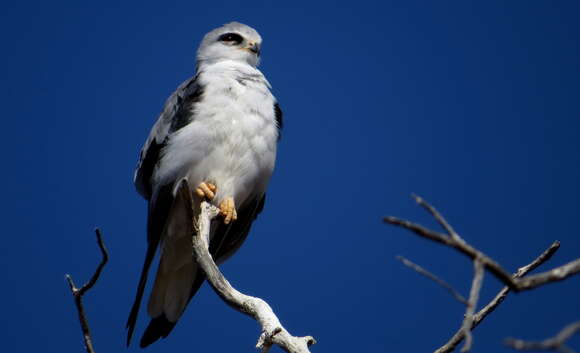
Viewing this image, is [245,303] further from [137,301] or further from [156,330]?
[156,330]

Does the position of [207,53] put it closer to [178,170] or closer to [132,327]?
[178,170]

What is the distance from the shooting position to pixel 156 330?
4633mm

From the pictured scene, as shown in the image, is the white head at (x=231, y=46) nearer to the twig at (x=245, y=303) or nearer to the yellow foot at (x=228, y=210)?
the yellow foot at (x=228, y=210)

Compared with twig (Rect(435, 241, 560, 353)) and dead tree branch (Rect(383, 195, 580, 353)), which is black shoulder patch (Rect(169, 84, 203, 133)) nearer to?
twig (Rect(435, 241, 560, 353))

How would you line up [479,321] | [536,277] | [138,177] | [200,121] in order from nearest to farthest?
[536,277], [479,321], [200,121], [138,177]

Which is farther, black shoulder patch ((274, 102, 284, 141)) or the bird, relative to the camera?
black shoulder patch ((274, 102, 284, 141))

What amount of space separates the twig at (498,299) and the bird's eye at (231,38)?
169 inches

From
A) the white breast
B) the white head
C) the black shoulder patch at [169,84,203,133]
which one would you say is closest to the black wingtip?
the white breast

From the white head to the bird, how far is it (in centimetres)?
87

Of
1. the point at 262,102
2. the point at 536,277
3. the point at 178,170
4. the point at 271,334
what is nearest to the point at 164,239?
the point at 178,170

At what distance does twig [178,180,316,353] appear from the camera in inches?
98.0

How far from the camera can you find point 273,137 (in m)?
4.96

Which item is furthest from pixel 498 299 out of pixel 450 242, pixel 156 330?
pixel 156 330

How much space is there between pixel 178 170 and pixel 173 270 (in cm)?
78
